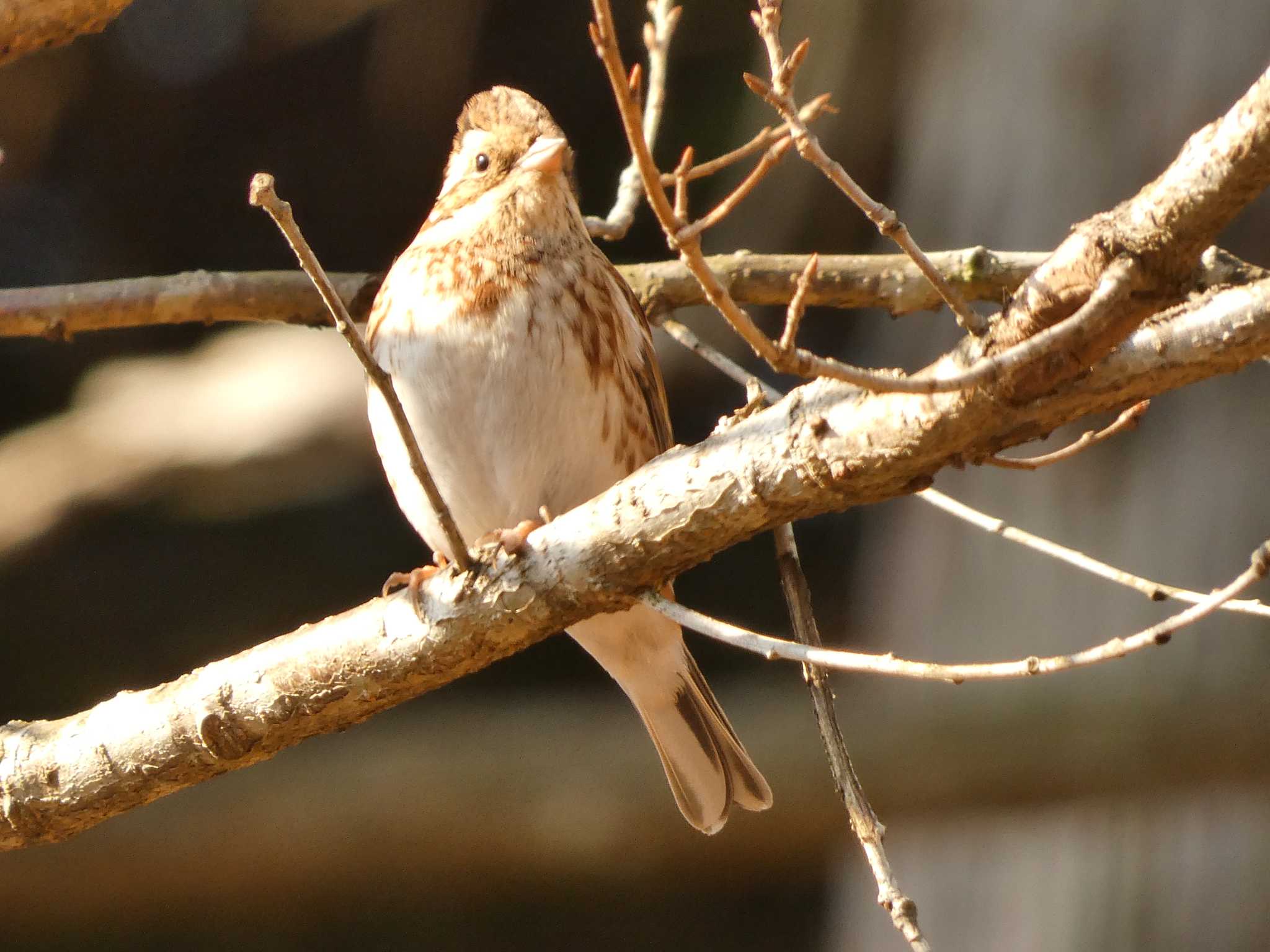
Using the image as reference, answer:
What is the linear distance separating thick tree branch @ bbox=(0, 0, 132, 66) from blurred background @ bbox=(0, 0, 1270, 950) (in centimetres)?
229

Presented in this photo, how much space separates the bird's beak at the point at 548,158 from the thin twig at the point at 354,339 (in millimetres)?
984

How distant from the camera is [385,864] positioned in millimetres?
4363

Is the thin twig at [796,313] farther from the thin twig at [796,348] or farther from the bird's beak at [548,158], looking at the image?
the bird's beak at [548,158]

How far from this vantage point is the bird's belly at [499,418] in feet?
8.47

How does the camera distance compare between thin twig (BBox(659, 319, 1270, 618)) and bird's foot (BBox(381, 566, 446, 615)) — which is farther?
bird's foot (BBox(381, 566, 446, 615))

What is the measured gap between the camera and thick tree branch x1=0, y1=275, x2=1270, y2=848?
1479mm

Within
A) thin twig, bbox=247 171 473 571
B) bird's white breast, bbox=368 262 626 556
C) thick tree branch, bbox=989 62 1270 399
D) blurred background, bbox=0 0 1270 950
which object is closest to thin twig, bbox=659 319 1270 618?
bird's white breast, bbox=368 262 626 556

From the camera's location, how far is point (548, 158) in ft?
8.88

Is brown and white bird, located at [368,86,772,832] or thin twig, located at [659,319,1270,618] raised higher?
brown and white bird, located at [368,86,772,832]

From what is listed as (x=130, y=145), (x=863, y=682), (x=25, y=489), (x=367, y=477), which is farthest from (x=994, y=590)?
(x=130, y=145)

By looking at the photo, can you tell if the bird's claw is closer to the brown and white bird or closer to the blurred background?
the brown and white bird

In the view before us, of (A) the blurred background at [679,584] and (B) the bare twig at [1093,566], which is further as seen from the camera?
(A) the blurred background at [679,584]

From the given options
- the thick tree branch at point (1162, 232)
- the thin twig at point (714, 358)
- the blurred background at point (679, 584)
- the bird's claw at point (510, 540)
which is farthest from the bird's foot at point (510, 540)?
the blurred background at point (679, 584)

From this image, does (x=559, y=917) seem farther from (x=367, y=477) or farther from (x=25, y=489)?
Answer: (x=25, y=489)
